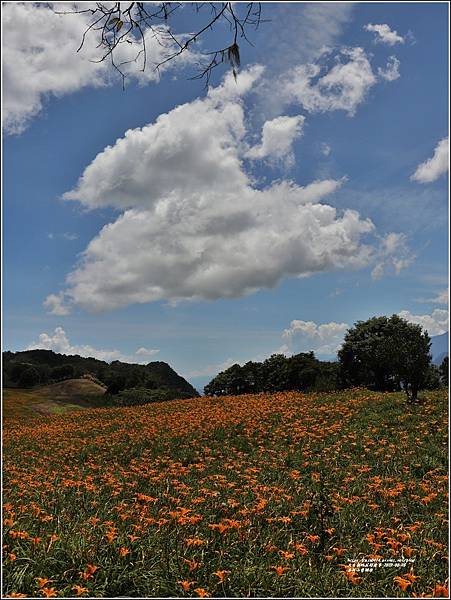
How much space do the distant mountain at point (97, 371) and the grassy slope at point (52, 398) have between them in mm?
584

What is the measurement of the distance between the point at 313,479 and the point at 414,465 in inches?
64.8

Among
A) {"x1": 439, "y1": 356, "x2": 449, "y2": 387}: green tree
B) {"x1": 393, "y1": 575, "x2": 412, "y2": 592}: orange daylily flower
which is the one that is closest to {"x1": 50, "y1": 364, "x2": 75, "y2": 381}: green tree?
{"x1": 439, "y1": 356, "x2": 449, "y2": 387}: green tree

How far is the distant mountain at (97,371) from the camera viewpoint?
66.4ft

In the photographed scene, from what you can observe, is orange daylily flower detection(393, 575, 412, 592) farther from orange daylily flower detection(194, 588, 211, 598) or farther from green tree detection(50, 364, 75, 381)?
green tree detection(50, 364, 75, 381)

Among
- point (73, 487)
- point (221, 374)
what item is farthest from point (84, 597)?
point (221, 374)

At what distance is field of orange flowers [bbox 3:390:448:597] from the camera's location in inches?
131

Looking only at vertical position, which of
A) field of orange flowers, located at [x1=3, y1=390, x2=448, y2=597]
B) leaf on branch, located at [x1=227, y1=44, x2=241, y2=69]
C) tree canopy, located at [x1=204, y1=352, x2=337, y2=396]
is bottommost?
field of orange flowers, located at [x1=3, y1=390, x2=448, y2=597]

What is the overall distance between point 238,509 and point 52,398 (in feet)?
52.3

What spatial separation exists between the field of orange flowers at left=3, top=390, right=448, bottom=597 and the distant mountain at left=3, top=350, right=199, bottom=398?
9.24 meters

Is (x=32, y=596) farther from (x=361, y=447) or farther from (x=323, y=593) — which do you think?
(x=361, y=447)

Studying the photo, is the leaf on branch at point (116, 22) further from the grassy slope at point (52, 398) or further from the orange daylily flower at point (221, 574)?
the grassy slope at point (52, 398)

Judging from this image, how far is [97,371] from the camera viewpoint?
70.2ft

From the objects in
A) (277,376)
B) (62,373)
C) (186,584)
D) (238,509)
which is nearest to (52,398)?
(62,373)

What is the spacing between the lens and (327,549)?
392 cm
